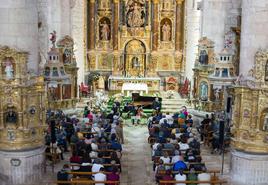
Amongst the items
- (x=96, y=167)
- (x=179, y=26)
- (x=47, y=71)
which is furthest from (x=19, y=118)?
(x=179, y=26)

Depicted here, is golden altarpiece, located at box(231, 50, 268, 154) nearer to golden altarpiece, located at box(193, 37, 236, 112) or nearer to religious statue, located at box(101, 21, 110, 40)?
golden altarpiece, located at box(193, 37, 236, 112)

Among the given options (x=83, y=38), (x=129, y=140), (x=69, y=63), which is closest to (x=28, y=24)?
(x=129, y=140)

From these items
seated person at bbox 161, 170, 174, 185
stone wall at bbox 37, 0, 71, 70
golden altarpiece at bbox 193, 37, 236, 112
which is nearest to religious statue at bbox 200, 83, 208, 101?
golden altarpiece at bbox 193, 37, 236, 112

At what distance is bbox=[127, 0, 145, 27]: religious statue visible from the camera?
100 ft

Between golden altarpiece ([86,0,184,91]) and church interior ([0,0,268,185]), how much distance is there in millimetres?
66

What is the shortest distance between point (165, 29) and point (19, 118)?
18.8 metres

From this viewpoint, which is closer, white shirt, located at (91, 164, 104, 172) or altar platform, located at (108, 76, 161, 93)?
white shirt, located at (91, 164, 104, 172)

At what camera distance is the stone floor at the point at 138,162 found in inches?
571

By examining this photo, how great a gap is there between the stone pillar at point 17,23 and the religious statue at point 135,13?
1733 centimetres

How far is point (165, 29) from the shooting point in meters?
30.8

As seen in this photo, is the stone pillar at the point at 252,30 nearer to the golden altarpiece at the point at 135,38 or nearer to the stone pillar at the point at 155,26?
the golden altarpiece at the point at 135,38

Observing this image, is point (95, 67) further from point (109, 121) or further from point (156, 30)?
point (109, 121)

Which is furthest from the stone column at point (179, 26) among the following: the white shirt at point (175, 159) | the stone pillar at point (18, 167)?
the stone pillar at point (18, 167)

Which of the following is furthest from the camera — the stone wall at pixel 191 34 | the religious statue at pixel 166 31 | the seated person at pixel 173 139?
the religious statue at pixel 166 31
